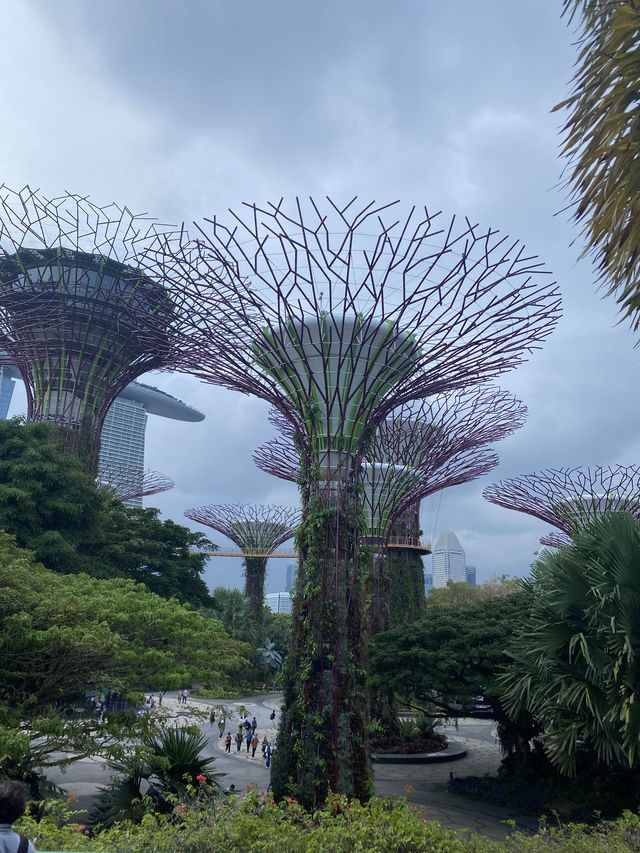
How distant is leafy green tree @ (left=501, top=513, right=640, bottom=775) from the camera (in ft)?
30.0

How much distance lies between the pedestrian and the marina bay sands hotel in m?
119

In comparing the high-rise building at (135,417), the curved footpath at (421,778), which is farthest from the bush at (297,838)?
the high-rise building at (135,417)

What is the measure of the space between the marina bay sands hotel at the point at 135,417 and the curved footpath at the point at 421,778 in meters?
97.8

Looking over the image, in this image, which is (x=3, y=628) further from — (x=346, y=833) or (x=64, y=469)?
(x=64, y=469)

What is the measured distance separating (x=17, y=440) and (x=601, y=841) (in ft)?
63.7

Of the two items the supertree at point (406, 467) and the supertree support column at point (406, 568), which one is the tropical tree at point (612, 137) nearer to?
the supertree at point (406, 467)

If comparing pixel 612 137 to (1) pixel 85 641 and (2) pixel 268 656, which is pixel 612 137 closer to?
(1) pixel 85 641

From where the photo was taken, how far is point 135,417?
440ft

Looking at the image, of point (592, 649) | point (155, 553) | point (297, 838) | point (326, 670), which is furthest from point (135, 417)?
point (297, 838)

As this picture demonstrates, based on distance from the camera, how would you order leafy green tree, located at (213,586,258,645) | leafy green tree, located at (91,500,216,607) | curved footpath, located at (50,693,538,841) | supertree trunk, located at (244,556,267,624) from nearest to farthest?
curved footpath, located at (50,693,538,841) → leafy green tree, located at (91,500,216,607) → leafy green tree, located at (213,586,258,645) → supertree trunk, located at (244,556,267,624)

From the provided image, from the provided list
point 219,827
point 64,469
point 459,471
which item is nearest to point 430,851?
point 219,827

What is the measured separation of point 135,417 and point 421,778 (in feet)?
404

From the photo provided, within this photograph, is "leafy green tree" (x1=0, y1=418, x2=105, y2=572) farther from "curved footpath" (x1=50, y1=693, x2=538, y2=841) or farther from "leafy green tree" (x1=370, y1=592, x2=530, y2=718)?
"leafy green tree" (x1=370, y1=592, x2=530, y2=718)

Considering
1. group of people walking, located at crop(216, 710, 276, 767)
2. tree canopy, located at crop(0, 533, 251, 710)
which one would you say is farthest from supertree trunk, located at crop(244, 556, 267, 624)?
tree canopy, located at crop(0, 533, 251, 710)
